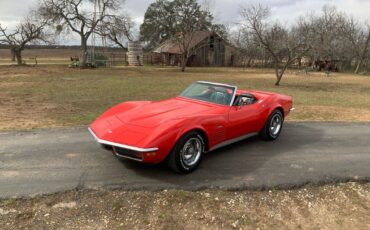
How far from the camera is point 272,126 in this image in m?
6.65

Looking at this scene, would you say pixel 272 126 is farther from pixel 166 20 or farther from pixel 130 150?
pixel 166 20

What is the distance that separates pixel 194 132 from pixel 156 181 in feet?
2.87

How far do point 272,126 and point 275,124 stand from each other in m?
0.17

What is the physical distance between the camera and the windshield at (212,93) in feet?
19.1

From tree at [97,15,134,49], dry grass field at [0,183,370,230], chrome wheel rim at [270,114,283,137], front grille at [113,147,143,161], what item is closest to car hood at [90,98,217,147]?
front grille at [113,147,143,161]

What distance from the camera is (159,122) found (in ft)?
15.2

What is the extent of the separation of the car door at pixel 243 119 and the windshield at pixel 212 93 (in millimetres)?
260

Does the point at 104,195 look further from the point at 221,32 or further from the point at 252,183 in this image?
the point at 221,32

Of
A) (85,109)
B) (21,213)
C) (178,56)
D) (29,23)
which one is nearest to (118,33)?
(29,23)

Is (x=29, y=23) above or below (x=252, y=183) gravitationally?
above

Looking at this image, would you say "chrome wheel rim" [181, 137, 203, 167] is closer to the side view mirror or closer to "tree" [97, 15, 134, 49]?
the side view mirror

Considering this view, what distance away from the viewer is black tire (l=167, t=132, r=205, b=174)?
14.8ft

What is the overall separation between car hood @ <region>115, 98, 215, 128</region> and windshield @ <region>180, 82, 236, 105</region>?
0.78 ft

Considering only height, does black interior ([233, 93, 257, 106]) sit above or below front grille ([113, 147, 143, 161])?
above
